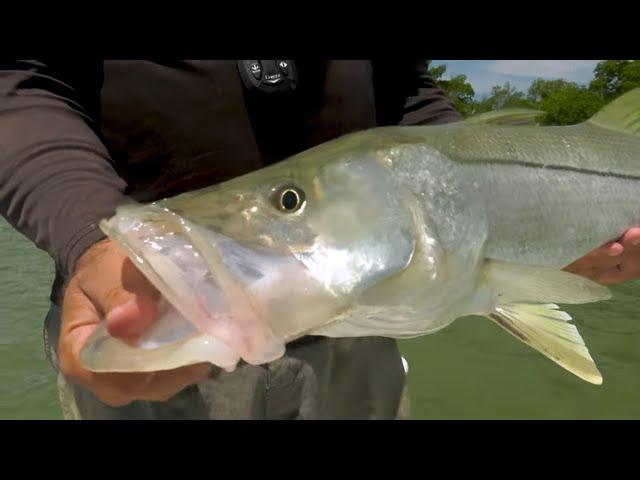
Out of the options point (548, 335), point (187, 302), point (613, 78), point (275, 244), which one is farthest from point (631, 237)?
point (613, 78)

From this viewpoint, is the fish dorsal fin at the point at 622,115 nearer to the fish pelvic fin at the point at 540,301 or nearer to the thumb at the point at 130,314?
the fish pelvic fin at the point at 540,301

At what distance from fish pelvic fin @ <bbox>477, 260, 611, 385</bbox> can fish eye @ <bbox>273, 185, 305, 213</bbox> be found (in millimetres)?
537

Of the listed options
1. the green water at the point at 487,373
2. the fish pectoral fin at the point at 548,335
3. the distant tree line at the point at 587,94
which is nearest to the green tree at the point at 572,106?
the distant tree line at the point at 587,94

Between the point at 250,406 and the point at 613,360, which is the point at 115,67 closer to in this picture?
the point at 250,406

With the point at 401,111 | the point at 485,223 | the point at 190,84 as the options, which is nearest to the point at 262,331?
the point at 485,223

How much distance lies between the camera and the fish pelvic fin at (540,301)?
171 centimetres

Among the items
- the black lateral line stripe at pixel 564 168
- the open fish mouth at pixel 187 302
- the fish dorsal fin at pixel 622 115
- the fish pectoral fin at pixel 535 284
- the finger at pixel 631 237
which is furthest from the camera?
the fish dorsal fin at pixel 622 115

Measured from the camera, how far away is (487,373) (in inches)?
214

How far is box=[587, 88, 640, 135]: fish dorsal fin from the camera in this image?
230cm

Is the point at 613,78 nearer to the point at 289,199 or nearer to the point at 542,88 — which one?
the point at 542,88

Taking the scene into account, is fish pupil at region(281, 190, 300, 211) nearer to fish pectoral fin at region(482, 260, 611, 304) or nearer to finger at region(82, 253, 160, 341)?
finger at region(82, 253, 160, 341)

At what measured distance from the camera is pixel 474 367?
5.59 metres

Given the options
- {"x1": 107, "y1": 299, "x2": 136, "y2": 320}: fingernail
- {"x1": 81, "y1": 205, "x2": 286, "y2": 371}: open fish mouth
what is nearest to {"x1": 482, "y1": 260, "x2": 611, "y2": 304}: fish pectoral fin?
{"x1": 81, "y1": 205, "x2": 286, "y2": 371}: open fish mouth

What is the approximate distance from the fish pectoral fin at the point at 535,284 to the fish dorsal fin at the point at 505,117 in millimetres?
472
